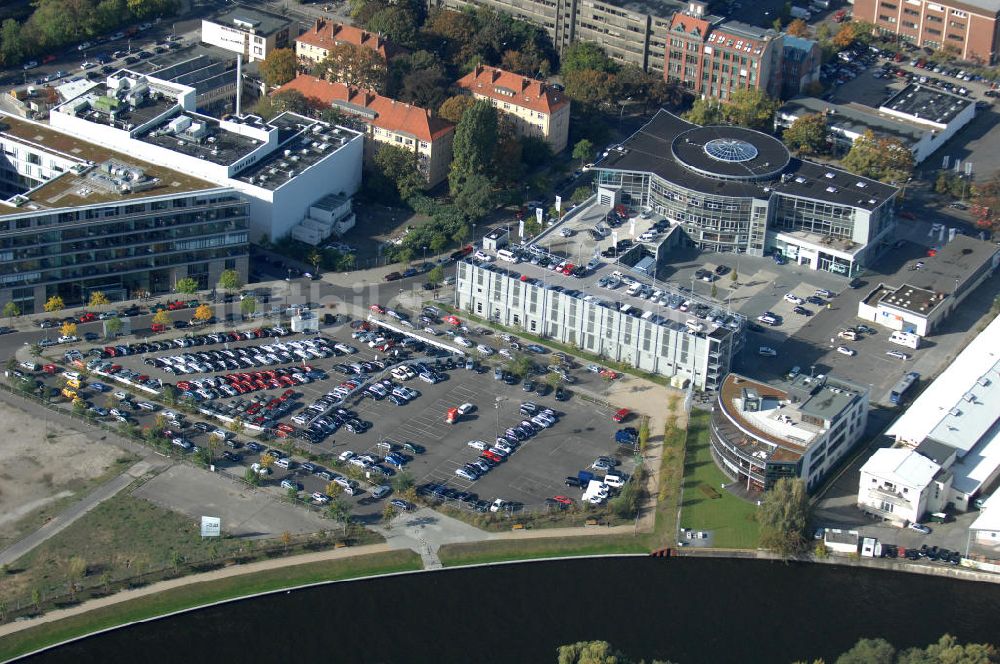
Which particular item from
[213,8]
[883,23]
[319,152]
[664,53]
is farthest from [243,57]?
[883,23]

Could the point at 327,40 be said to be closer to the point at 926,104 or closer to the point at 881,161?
the point at 881,161

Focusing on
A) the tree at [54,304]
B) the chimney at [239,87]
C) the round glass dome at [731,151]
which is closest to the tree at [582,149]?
the round glass dome at [731,151]

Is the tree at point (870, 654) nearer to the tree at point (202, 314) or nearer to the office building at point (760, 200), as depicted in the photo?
the office building at point (760, 200)

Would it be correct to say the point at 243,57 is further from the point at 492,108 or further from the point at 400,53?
the point at 492,108

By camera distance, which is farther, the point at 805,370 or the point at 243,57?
the point at 243,57

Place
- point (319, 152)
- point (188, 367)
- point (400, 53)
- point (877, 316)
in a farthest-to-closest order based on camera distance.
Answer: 1. point (400, 53)
2. point (319, 152)
3. point (877, 316)
4. point (188, 367)

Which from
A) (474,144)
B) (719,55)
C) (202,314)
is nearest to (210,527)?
(202,314)
